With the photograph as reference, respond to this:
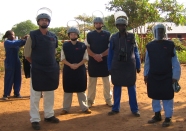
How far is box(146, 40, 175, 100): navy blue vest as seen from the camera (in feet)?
15.9

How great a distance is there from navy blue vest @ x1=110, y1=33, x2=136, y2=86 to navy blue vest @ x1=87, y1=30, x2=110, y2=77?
1.88ft

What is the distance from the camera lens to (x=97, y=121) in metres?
5.28

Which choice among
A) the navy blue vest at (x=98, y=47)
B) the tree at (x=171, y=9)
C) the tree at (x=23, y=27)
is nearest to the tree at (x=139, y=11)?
the tree at (x=171, y=9)

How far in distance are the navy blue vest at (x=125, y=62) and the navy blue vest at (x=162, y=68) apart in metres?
0.59

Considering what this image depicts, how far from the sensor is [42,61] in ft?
16.3

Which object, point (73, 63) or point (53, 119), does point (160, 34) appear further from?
point (53, 119)

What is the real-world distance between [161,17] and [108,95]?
10.6 metres

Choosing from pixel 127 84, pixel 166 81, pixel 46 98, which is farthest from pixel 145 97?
pixel 46 98

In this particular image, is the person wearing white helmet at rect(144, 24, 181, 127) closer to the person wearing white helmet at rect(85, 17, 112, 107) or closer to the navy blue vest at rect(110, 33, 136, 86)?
the navy blue vest at rect(110, 33, 136, 86)

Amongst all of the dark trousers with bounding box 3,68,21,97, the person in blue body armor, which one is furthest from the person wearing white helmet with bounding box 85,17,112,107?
the dark trousers with bounding box 3,68,21,97

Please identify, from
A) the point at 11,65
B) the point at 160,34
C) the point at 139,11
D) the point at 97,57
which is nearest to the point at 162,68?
the point at 160,34

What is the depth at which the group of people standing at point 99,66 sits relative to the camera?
4887mm

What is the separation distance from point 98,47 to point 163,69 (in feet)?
5.50

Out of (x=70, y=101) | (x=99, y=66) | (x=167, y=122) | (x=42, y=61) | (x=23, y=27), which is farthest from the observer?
(x=23, y=27)
